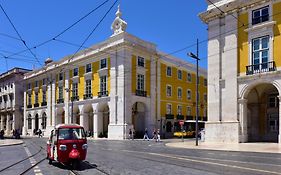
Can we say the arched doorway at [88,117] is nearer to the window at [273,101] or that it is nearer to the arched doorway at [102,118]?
the arched doorway at [102,118]

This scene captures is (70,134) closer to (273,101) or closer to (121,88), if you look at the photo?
(273,101)

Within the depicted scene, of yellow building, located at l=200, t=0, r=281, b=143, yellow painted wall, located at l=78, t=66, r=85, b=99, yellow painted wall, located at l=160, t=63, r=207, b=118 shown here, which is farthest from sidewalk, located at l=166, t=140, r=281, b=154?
yellow painted wall, located at l=78, t=66, r=85, b=99

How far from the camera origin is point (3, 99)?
88812 mm

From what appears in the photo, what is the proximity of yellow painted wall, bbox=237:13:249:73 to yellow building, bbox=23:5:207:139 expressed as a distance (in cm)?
1928

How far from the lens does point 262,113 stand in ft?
124

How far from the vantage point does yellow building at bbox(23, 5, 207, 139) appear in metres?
50.6

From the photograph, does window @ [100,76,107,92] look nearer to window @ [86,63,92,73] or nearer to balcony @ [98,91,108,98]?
balcony @ [98,91,108,98]

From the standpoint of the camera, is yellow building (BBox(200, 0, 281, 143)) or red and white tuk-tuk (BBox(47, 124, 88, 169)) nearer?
red and white tuk-tuk (BBox(47, 124, 88, 169))

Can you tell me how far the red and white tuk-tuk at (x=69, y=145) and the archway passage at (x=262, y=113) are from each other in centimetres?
2597

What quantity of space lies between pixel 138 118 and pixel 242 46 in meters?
24.9

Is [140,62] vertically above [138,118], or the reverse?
[140,62]

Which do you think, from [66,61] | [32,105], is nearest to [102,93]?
[66,61]

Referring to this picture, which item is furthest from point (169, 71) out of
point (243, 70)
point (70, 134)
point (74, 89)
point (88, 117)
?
point (70, 134)

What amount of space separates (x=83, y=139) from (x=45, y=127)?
2319 inches
